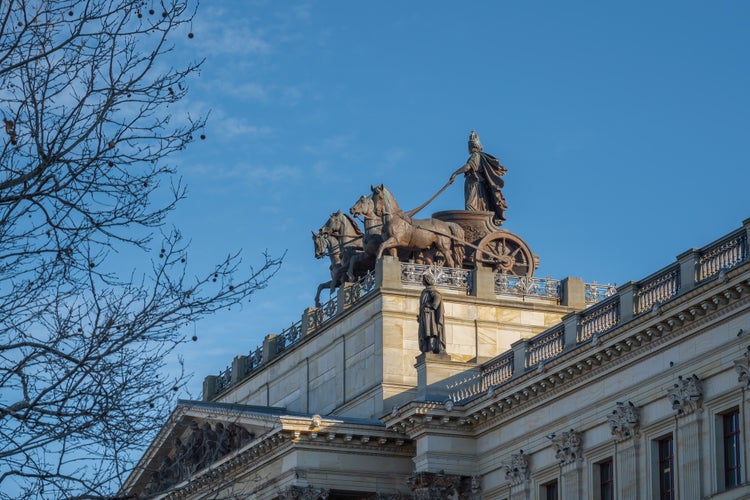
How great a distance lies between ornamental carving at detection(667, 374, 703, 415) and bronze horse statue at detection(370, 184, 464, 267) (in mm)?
18902

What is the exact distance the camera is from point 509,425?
53.1 metres

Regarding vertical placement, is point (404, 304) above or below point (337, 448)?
above

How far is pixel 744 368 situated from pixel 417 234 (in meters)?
22.1

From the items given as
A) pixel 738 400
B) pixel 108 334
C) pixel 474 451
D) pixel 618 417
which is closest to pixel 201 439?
pixel 474 451

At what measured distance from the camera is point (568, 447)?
4984 cm

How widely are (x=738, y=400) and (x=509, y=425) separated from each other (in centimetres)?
1141

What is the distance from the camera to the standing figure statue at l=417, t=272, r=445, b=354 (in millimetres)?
56000

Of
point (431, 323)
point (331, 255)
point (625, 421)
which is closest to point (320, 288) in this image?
point (331, 255)

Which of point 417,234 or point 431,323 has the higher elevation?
point 417,234

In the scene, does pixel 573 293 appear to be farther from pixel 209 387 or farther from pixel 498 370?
pixel 209 387

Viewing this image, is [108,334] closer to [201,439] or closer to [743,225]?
[743,225]

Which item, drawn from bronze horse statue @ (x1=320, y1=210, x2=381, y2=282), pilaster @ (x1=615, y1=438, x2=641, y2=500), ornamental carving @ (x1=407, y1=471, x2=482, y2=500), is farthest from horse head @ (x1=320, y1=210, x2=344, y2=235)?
pilaster @ (x1=615, y1=438, x2=641, y2=500)

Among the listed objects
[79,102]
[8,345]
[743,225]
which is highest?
[743,225]

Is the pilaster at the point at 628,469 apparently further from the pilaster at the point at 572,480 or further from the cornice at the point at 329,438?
the cornice at the point at 329,438
